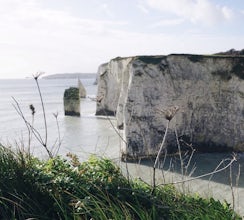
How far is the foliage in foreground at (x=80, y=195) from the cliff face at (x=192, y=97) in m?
9.71

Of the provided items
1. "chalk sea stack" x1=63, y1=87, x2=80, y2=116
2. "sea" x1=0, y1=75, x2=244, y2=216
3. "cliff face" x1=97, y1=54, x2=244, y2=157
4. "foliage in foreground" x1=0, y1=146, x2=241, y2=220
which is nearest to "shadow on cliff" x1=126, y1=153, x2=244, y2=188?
"sea" x1=0, y1=75, x2=244, y2=216

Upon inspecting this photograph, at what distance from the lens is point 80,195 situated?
488 centimetres

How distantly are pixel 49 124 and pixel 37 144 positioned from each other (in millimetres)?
9026

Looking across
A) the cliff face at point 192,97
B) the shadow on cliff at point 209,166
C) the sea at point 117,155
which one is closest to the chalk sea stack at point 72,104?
the sea at point 117,155

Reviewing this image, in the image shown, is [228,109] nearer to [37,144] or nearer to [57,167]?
[37,144]

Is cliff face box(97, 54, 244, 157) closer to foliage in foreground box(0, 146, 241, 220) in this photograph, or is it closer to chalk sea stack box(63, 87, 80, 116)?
foliage in foreground box(0, 146, 241, 220)

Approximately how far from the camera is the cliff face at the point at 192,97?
15.1 metres

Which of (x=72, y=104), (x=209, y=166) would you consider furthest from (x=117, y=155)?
(x=72, y=104)

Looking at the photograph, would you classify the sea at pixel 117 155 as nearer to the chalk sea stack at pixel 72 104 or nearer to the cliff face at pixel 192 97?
the cliff face at pixel 192 97

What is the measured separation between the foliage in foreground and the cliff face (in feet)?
31.8

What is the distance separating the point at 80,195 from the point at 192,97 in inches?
441

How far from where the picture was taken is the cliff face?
15117 millimetres

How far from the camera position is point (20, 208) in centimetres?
474

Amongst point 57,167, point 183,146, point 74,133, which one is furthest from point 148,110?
point 57,167
